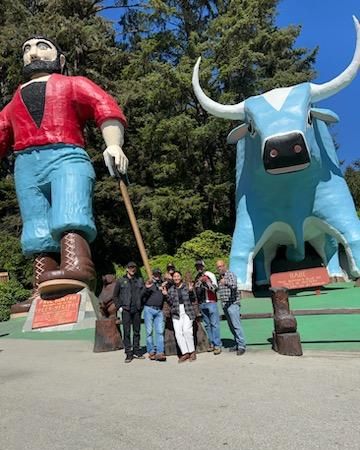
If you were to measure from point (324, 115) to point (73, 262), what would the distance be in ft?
19.0

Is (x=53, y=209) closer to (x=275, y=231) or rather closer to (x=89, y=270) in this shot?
(x=89, y=270)

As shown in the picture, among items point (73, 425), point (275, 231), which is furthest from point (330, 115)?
point (73, 425)

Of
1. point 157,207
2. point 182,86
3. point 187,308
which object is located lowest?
point 187,308

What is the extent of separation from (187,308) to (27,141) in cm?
585

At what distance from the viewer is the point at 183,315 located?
625cm

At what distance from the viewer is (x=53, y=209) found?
10.2 m

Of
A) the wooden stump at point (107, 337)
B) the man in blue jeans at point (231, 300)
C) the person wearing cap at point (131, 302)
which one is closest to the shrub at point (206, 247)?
the wooden stump at point (107, 337)

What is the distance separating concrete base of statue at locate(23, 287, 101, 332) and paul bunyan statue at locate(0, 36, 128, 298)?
349 millimetres

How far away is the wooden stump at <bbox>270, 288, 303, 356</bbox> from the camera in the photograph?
580 centimetres

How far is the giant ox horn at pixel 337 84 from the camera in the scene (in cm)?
969

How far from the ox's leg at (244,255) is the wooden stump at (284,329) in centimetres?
437

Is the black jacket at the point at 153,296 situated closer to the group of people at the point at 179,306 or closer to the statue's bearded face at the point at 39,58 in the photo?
the group of people at the point at 179,306

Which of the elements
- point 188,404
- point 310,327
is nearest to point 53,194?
point 310,327

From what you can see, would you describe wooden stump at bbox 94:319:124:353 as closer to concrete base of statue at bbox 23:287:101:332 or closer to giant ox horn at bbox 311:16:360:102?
concrete base of statue at bbox 23:287:101:332
